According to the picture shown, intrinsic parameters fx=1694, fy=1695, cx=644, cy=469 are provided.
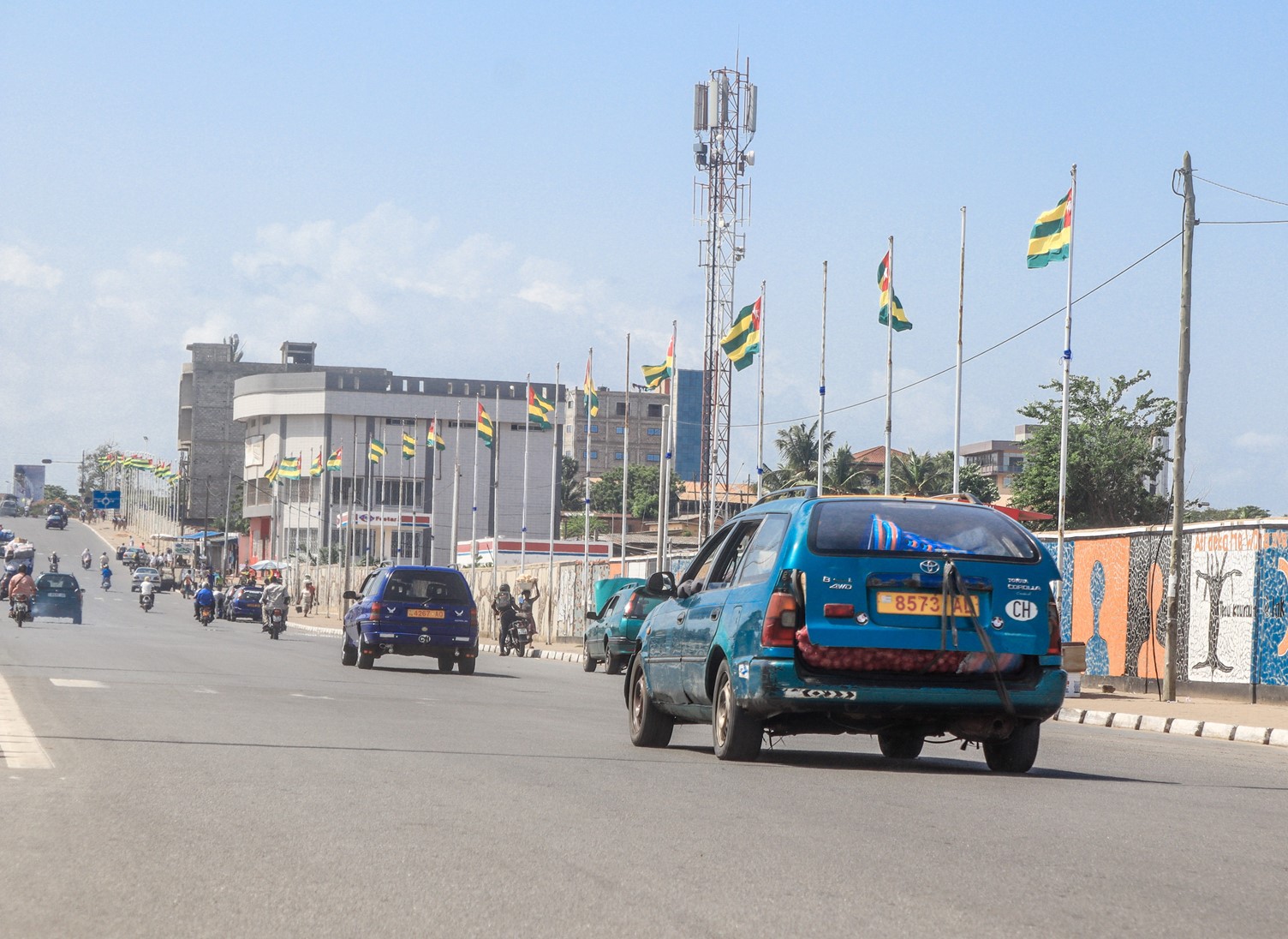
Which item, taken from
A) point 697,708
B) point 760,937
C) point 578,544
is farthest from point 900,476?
point 760,937

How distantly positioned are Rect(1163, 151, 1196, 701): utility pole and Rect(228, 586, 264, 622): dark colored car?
2114 inches

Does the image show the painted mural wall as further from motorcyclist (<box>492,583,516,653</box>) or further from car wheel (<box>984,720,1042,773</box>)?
motorcyclist (<box>492,583,516,653</box>)

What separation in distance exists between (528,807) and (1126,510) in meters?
59.4

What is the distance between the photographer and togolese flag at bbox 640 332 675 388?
47.2 meters

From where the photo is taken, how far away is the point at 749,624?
412 inches

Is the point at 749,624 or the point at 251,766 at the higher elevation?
the point at 749,624

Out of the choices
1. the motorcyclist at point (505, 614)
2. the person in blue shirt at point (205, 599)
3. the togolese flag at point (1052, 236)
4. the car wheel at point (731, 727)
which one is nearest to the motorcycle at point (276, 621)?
the motorcyclist at point (505, 614)

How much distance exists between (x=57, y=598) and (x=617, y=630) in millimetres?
30239

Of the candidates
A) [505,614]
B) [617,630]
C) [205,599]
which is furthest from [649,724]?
[205,599]

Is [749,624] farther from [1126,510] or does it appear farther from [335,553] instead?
[335,553]

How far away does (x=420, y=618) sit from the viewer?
27.9m

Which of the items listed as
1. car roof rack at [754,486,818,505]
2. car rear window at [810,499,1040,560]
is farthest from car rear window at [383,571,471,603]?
car rear window at [810,499,1040,560]

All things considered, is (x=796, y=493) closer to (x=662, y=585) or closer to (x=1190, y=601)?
(x=662, y=585)

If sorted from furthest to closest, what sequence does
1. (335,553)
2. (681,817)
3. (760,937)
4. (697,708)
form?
(335,553)
(697,708)
(681,817)
(760,937)
